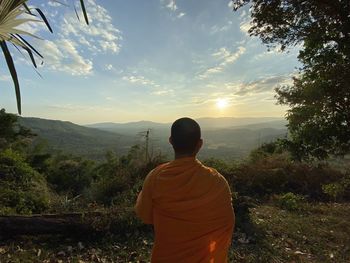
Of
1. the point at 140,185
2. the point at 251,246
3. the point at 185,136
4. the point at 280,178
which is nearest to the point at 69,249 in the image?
the point at 251,246

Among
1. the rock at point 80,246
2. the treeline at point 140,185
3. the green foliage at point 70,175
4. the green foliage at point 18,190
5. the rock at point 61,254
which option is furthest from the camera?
the green foliage at point 70,175

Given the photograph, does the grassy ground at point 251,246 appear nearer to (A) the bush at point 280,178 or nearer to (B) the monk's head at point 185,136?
(B) the monk's head at point 185,136

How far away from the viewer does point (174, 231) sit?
102 inches

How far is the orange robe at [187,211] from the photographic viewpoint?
2.55m

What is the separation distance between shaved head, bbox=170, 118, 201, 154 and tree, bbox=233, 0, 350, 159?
5281 millimetres

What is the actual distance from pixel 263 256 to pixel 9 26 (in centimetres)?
512

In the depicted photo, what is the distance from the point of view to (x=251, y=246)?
646 cm

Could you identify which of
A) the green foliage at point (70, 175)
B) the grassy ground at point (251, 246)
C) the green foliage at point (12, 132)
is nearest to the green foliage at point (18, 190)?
the grassy ground at point (251, 246)

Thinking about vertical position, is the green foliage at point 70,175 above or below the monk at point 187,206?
below

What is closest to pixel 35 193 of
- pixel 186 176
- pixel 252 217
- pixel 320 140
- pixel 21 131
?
pixel 252 217

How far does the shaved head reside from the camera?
2.60m

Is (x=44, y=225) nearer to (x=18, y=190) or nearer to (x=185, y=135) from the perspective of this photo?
(x=18, y=190)

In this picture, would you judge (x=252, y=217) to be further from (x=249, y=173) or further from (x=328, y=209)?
(x=249, y=173)

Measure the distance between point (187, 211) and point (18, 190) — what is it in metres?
7.56
